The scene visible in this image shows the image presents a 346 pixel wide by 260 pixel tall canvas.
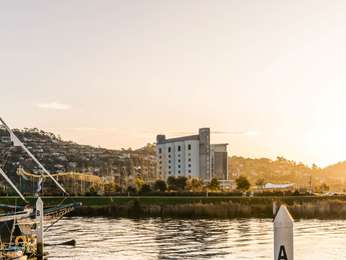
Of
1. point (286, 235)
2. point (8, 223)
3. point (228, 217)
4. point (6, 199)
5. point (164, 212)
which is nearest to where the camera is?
point (286, 235)

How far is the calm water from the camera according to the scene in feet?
167

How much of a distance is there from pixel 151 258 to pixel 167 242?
11.2 m

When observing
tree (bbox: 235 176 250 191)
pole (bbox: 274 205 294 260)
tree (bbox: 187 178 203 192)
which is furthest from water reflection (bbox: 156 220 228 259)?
tree (bbox: 235 176 250 191)

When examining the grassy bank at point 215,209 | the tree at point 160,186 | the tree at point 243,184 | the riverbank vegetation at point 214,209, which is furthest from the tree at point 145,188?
the grassy bank at point 215,209

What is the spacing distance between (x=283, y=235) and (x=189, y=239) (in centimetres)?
5106

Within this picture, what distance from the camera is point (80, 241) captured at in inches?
2399

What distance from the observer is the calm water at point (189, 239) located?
50969 millimetres

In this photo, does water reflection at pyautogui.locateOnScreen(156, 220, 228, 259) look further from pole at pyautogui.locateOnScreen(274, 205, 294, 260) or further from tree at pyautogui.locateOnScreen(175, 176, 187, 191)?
tree at pyautogui.locateOnScreen(175, 176, 187, 191)

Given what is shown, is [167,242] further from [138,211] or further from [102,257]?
[138,211]

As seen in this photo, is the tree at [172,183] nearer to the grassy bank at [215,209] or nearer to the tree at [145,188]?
the tree at [145,188]

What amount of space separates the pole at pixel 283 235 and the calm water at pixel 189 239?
1461 inches

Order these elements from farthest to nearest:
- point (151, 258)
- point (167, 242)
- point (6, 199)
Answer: point (6, 199) < point (167, 242) < point (151, 258)

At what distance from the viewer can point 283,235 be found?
476 inches

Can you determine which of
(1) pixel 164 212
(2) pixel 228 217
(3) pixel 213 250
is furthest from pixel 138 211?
(3) pixel 213 250
